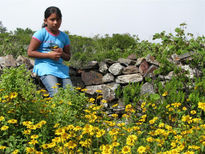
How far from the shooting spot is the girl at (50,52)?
402 cm

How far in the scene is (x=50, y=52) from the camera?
161 inches

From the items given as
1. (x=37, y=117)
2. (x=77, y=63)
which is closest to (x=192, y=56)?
(x=77, y=63)

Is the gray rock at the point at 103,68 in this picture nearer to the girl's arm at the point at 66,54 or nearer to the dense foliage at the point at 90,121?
the dense foliage at the point at 90,121

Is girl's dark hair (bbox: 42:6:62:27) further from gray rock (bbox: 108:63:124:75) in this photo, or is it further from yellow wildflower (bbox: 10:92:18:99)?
yellow wildflower (bbox: 10:92:18:99)

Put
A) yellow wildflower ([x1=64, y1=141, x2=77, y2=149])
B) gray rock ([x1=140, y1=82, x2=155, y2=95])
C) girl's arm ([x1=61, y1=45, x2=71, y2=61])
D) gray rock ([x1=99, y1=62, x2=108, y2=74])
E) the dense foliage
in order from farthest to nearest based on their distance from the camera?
gray rock ([x1=99, y1=62, x2=108, y2=74]) → gray rock ([x1=140, y1=82, x2=155, y2=95]) → girl's arm ([x1=61, y1=45, x2=71, y2=61]) → the dense foliage → yellow wildflower ([x1=64, y1=141, x2=77, y2=149])

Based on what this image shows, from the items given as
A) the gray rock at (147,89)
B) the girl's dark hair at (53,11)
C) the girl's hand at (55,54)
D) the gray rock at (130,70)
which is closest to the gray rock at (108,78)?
the gray rock at (130,70)

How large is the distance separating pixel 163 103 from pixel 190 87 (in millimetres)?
951

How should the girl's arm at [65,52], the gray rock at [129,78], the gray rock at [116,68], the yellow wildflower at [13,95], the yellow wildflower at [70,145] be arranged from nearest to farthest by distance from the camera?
the yellow wildflower at [70,145] < the yellow wildflower at [13,95] < the girl's arm at [65,52] < the gray rock at [129,78] < the gray rock at [116,68]

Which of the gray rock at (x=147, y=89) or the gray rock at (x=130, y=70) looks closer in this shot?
the gray rock at (x=147, y=89)

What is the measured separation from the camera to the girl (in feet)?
13.2

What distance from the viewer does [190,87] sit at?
473 cm

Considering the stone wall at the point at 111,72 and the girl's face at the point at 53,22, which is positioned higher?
the girl's face at the point at 53,22

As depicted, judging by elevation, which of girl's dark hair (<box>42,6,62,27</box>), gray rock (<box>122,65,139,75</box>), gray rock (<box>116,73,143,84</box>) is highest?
girl's dark hair (<box>42,6,62,27</box>)

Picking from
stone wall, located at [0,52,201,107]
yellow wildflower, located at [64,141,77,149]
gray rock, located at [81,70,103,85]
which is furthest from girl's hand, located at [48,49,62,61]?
yellow wildflower, located at [64,141,77,149]
